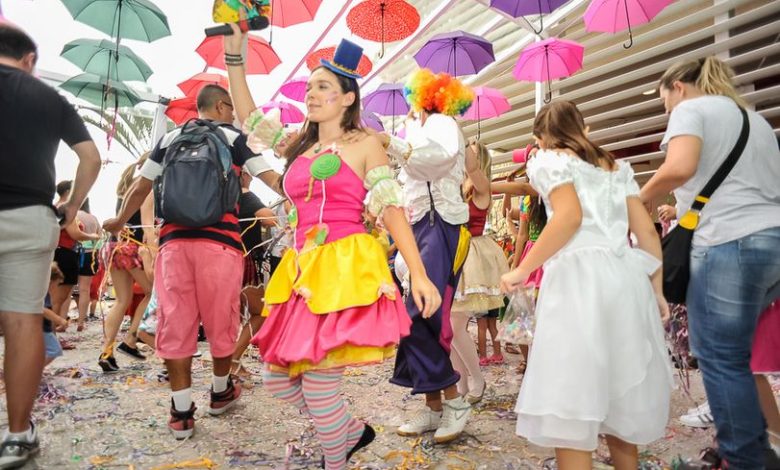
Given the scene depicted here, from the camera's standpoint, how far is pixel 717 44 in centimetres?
579

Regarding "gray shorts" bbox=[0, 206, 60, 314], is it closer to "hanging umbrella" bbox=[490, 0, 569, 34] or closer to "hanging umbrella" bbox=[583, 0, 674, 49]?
"hanging umbrella" bbox=[490, 0, 569, 34]

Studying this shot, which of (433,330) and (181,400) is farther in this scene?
(181,400)

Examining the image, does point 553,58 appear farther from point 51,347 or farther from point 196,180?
point 51,347

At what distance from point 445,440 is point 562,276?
4.09 ft

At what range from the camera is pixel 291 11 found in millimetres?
5258

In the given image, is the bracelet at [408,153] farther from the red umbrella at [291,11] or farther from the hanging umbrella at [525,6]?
the hanging umbrella at [525,6]

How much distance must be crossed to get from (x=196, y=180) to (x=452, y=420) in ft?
6.09

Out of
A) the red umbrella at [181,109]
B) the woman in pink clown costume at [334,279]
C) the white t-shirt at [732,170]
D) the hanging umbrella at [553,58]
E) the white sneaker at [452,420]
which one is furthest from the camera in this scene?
the red umbrella at [181,109]

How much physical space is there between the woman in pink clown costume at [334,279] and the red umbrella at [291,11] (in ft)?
12.2

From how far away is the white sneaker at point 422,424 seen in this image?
103 inches

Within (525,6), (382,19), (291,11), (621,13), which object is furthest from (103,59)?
(621,13)

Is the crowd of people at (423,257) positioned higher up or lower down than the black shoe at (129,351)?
higher up

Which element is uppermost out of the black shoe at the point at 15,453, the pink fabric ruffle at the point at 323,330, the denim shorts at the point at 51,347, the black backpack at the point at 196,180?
the black backpack at the point at 196,180

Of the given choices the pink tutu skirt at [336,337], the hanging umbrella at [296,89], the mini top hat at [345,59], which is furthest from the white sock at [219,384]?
the hanging umbrella at [296,89]
